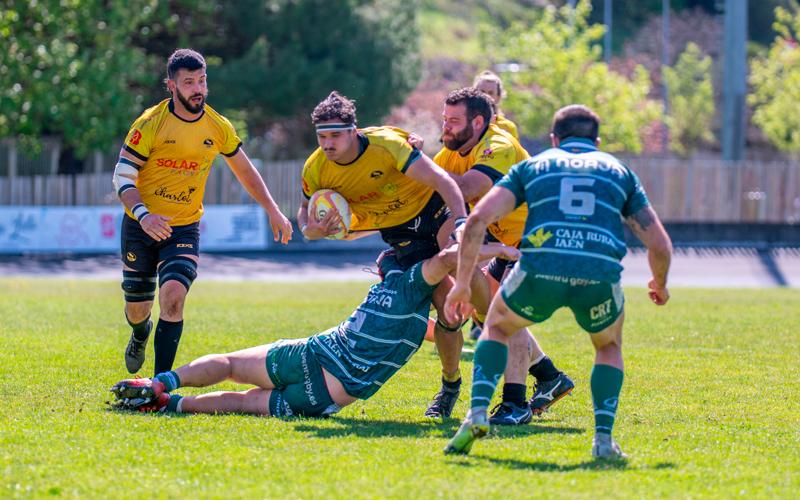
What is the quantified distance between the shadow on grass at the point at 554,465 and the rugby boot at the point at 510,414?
1312mm

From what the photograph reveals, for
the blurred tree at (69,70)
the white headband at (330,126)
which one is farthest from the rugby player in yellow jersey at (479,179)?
the blurred tree at (69,70)

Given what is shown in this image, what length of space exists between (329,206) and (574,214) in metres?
2.28

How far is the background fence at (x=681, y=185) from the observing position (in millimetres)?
36219

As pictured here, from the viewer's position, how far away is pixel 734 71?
3253cm

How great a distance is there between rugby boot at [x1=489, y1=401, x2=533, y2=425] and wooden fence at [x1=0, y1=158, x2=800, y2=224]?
28.7 m

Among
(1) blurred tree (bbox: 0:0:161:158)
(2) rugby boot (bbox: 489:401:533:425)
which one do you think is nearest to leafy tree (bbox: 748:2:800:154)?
(1) blurred tree (bbox: 0:0:161:158)

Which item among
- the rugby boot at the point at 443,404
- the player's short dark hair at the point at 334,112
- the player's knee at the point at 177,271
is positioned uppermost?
the player's short dark hair at the point at 334,112

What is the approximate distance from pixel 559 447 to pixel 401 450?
941mm

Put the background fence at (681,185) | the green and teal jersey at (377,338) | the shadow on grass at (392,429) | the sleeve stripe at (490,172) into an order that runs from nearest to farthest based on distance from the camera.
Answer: the shadow on grass at (392,429) < the green and teal jersey at (377,338) < the sleeve stripe at (490,172) < the background fence at (681,185)

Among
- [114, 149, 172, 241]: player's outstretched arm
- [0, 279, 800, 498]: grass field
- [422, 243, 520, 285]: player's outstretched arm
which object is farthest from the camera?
[114, 149, 172, 241]: player's outstretched arm

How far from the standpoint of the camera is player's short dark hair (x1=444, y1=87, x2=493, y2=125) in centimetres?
851

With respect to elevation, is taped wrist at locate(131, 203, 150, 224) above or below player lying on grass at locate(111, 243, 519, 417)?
above

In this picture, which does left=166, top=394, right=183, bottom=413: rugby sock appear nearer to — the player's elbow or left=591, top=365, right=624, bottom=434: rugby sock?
left=591, top=365, right=624, bottom=434: rugby sock

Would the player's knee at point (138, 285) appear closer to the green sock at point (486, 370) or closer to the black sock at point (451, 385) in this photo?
the black sock at point (451, 385)
